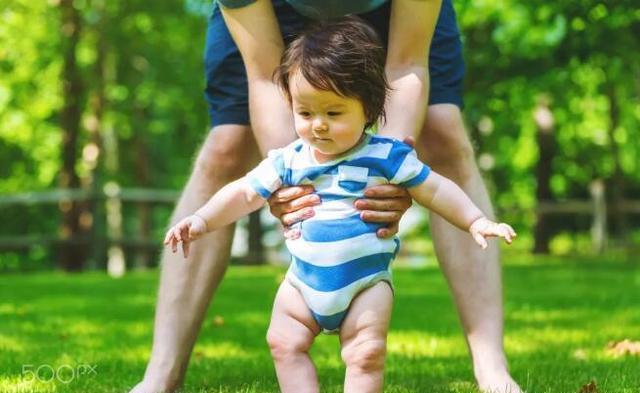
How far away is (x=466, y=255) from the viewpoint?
321 cm

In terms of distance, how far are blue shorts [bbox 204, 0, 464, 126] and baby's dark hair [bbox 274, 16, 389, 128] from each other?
1.73ft

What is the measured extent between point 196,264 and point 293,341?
2.43ft

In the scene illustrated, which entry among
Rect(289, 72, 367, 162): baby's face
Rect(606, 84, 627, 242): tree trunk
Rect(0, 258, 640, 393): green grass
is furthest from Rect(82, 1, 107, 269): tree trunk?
Rect(289, 72, 367, 162): baby's face

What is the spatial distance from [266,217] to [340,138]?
1628 centimetres

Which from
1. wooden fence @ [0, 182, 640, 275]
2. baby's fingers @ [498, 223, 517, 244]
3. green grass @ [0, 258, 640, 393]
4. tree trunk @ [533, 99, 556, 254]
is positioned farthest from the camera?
tree trunk @ [533, 99, 556, 254]

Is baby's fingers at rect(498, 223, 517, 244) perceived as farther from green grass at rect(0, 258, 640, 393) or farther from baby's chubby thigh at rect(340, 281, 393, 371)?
green grass at rect(0, 258, 640, 393)

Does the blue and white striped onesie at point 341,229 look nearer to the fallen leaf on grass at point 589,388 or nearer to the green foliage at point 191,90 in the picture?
the fallen leaf on grass at point 589,388

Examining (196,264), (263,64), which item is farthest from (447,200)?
(196,264)

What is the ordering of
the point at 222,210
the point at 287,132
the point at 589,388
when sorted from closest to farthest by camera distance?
1. the point at 222,210
2. the point at 287,132
3. the point at 589,388

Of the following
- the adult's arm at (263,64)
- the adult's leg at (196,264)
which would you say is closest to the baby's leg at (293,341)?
the adult's arm at (263,64)

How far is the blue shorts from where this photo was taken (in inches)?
124

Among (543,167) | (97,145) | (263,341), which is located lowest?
(263,341)

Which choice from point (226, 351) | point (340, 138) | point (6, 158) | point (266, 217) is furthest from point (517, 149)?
point (340, 138)

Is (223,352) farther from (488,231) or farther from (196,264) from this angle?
(488,231)
